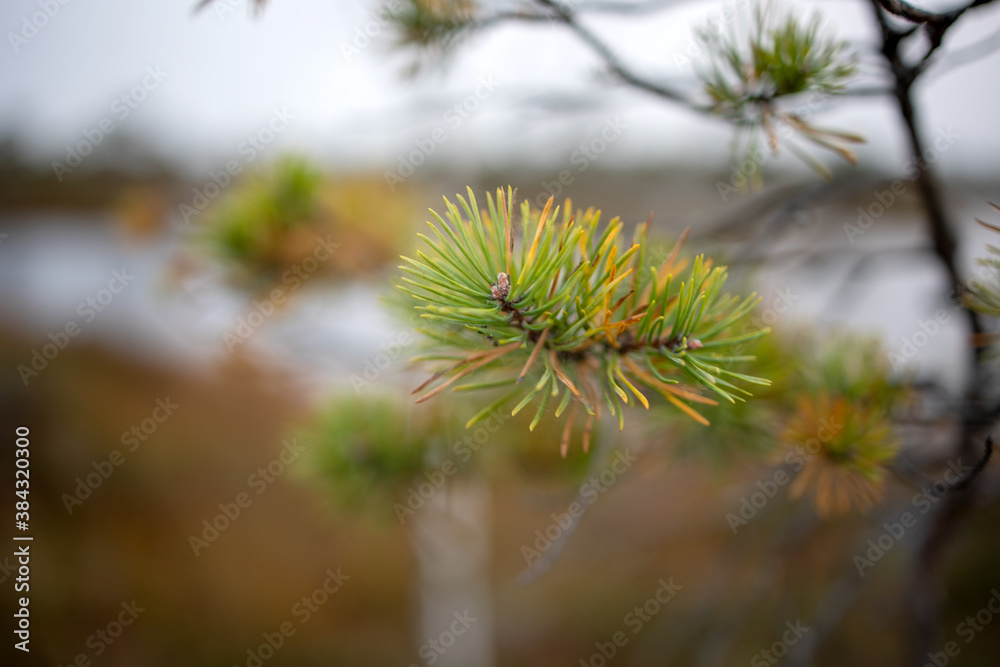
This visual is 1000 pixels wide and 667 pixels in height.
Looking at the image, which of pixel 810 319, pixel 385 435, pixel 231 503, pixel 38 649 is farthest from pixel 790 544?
pixel 38 649

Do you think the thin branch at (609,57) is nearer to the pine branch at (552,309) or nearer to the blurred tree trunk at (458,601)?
the pine branch at (552,309)

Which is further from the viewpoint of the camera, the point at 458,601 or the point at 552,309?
the point at 458,601

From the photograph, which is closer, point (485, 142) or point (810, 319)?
point (810, 319)

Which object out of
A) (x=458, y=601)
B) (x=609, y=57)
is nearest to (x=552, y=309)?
(x=609, y=57)

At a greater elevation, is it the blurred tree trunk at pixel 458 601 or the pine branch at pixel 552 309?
the pine branch at pixel 552 309

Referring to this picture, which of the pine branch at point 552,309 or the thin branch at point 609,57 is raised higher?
the thin branch at point 609,57

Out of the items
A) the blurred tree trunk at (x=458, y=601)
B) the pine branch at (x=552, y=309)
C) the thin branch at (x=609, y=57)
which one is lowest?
the blurred tree trunk at (x=458, y=601)

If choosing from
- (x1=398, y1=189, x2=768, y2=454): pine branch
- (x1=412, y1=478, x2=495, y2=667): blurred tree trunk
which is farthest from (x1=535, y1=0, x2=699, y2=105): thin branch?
(x1=412, y1=478, x2=495, y2=667): blurred tree trunk

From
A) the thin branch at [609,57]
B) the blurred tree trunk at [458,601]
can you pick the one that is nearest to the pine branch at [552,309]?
the thin branch at [609,57]

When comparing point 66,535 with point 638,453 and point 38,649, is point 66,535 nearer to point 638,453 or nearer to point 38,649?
point 38,649

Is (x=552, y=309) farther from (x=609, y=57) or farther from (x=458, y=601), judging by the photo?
(x=458, y=601)

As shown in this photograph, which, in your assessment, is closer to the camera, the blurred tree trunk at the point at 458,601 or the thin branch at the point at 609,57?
the thin branch at the point at 609,57
